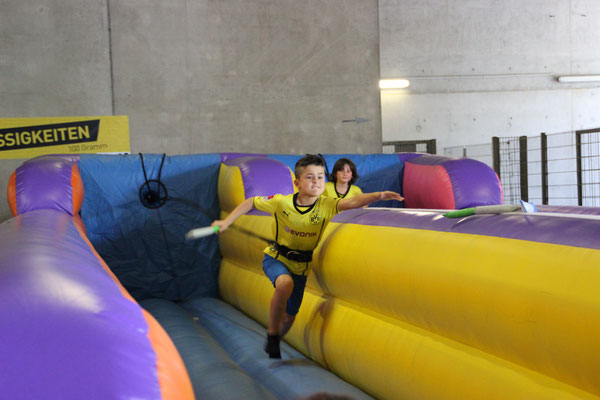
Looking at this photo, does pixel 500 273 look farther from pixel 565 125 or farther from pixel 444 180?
pixel 565 125

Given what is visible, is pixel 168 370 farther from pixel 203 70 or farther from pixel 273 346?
pixel 203 70

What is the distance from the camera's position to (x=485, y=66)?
9.29 meters

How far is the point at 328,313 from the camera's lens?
2.04 meters

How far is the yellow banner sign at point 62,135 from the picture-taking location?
4.60 meters

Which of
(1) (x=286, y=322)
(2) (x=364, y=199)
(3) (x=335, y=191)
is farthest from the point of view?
(3) (x=335, y=191)

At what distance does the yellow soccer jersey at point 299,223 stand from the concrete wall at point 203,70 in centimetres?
289

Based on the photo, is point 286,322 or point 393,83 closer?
point 286,322

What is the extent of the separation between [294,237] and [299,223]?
7cm

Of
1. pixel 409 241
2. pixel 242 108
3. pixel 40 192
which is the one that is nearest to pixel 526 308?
pixel 409 241

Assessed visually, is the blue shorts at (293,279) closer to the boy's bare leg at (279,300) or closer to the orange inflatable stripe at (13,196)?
the boy's bare leg at (279,300)

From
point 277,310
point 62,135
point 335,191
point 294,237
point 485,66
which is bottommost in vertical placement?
point 277,310

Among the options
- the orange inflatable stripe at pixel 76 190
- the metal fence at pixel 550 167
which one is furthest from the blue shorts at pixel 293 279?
the metal fence at pixel 550 167

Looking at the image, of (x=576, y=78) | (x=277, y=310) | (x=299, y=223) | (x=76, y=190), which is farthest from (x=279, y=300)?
(x=576, y=78)

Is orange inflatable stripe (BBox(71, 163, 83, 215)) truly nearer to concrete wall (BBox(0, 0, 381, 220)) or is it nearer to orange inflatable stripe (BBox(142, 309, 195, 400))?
concrete wall (BBox(0, 0, 381, 220))
